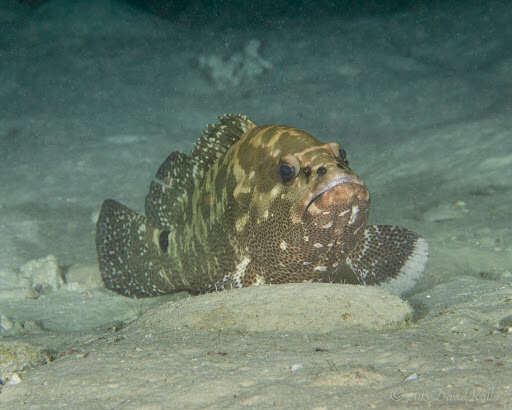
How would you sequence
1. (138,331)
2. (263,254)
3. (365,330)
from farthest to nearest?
(263,254), (138,331), (365,330)

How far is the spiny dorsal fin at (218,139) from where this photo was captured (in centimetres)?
392

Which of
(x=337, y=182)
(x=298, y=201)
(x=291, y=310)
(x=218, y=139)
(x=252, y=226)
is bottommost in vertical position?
(x=291, y=310)

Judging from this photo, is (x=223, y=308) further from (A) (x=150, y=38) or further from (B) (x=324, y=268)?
(A) (x=150, y=38)

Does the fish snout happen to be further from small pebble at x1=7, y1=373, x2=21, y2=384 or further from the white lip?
small pebble at x1=7, y1=373, x2=21, y2=384

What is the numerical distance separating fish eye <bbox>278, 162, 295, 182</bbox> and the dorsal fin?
87 cm

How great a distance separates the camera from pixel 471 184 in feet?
20.7

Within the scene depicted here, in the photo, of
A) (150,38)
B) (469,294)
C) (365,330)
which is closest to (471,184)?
(469,294)

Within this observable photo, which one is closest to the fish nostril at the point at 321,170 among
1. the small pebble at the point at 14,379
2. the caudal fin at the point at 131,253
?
the caudal fin at the point at 131,253

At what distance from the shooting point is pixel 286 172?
316cm

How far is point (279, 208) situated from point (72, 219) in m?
→ 4.87

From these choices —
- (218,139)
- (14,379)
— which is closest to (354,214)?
(218,139)

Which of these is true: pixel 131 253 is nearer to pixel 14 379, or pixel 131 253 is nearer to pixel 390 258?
pixel 14 379

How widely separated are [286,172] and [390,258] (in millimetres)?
1584

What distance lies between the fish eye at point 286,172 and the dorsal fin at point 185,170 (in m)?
0.87
